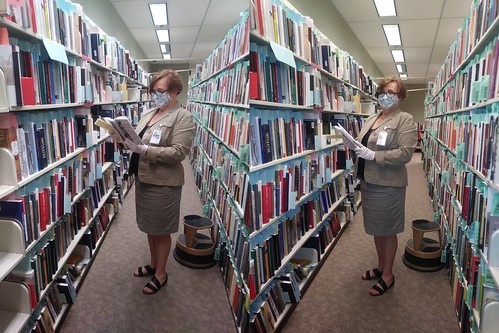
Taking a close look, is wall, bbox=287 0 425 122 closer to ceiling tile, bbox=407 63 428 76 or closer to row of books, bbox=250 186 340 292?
ceiling tile, bbox=407 63 428 76

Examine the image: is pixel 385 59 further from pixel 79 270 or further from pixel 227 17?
pixel 79 270

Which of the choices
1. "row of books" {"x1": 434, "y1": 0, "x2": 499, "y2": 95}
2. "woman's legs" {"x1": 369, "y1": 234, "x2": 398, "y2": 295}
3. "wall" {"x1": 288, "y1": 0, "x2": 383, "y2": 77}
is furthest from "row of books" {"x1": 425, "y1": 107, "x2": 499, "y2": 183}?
"wall" {"x1": 288, "y1": 0, "x2": 383, "y2": 77}

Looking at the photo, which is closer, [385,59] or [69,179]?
[69,179]

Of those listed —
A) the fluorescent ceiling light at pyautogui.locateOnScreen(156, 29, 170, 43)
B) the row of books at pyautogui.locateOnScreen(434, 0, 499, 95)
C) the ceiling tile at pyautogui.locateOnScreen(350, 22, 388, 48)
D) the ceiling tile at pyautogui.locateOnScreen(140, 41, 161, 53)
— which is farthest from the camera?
the ceiling tile at pyautogui.locateOnScreen(140, 41, 161, 53)

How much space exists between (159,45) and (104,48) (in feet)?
9.85

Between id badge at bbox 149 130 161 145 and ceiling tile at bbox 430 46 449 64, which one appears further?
ceiling tile at bbox 430 46 449 64

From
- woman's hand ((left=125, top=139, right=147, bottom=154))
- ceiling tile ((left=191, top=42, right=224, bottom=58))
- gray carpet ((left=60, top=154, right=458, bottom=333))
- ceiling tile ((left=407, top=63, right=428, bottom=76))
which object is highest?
ceiling tile ((left=407, top=63, right=428, bottom=76))

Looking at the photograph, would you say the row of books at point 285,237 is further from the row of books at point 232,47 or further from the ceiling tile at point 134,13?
the ceiling tile at point 134,13

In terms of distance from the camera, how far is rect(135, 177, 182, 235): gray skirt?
241 centimetres

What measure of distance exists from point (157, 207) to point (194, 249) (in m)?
0.71

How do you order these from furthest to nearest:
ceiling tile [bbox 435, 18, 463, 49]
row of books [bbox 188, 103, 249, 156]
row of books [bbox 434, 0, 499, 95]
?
ceiling tile [bbox 435, 18, 463, 49] → row of books [bbox 188, 103, 249, 156] → row of books [bbox 434, 0, 499, 95]

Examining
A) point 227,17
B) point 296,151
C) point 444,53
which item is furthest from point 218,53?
point 444,53

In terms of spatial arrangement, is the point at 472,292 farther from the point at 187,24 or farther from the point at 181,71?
the point at 187,24

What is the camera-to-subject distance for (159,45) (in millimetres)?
6625
